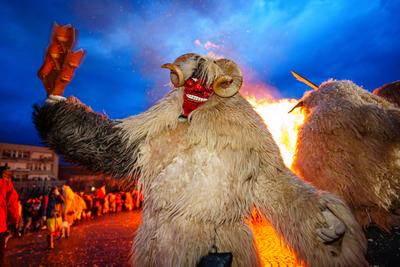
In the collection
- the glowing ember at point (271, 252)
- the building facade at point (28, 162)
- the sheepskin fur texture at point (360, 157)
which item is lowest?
the glowing ember at point (271, 252)

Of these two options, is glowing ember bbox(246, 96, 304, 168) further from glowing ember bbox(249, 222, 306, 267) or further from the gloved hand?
the gloved hand

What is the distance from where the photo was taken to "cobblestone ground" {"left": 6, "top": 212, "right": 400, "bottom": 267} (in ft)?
8.68

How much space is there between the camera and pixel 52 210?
7.46 meters

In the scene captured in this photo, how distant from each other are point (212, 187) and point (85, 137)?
40.4 inches

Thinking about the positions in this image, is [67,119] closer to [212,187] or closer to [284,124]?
[212,187]

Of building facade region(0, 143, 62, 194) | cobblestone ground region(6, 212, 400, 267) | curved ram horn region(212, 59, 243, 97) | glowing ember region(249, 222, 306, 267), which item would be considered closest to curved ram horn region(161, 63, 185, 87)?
curved ram horn region(212, 59, 243, 97)

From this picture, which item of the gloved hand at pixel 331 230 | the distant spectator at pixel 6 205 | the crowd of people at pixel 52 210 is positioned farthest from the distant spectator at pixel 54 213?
the gloved hand at pixel 331 230

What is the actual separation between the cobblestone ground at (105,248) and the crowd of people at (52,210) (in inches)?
17.6

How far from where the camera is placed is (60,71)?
5.62 feet

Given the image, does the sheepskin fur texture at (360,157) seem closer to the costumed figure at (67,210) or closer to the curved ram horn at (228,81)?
the curved ram horn at (228,81)

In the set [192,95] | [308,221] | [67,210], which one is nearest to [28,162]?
[67,210]

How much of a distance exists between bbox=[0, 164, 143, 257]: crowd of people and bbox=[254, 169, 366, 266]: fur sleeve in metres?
1.15

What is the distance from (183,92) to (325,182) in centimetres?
180

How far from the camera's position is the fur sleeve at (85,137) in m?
1.71
